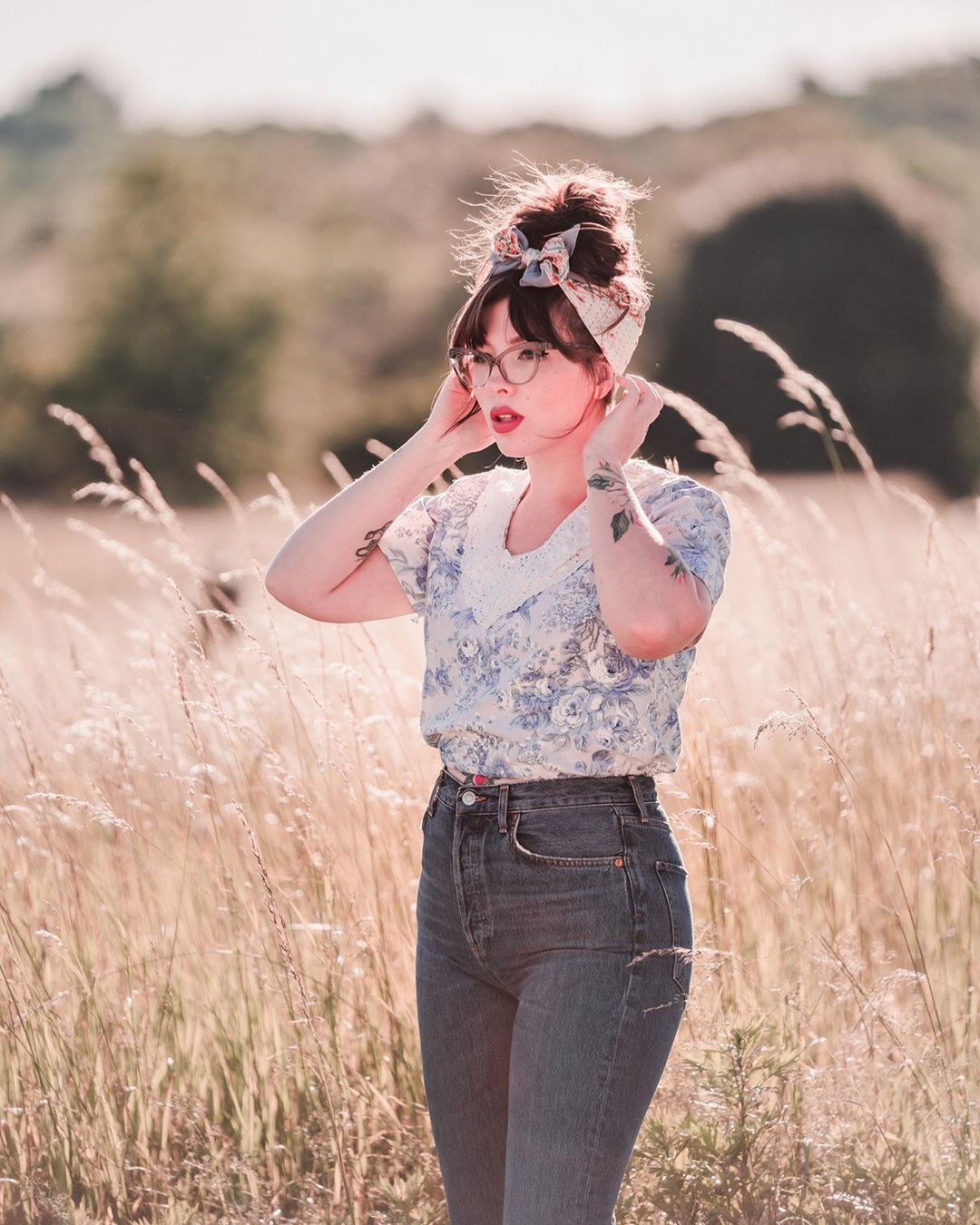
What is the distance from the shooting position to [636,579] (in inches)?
65.3

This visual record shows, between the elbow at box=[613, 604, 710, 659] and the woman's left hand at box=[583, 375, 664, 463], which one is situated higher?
the woman's left hand at box=[583, 375, 664, 463]

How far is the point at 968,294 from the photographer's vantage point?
1939 cm

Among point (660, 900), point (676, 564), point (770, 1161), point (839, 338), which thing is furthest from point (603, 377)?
point (839, 338)

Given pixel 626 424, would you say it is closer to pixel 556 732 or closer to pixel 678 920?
pixel 556 732

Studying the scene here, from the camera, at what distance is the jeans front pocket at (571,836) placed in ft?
5.63

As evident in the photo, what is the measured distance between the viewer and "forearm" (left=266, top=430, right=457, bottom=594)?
2072 millimetres

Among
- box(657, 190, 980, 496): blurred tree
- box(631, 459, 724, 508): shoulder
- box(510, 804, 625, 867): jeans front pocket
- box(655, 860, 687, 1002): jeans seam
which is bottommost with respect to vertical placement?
box(655, 860, 687, 1002): jeans seam

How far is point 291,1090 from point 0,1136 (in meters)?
0.55

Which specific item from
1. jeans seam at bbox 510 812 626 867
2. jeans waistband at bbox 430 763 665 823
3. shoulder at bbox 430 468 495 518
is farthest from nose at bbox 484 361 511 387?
jeans seam at bbox 510 812 626 867

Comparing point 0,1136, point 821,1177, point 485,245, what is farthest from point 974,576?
point 0,1136

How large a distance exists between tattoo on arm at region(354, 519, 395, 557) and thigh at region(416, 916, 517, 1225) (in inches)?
23.9

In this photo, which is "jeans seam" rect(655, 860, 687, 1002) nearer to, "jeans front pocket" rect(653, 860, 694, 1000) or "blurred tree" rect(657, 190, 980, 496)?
"jeans front pocket" rect(653, 860, 694, 1000)

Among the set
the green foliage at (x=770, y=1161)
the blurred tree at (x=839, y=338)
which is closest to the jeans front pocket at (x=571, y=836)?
the green foliage at (x=770, y=1161)

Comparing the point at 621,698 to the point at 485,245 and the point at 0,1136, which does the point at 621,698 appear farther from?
the point at 0,1136
